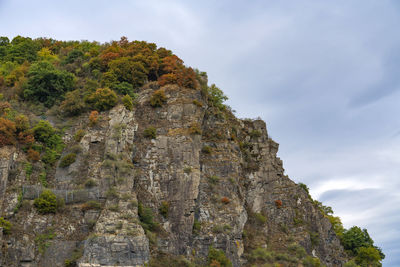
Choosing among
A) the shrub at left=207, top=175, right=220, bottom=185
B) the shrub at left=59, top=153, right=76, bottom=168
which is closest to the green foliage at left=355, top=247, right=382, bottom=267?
the shrub at left=207, top=175, right=220, bottom=185

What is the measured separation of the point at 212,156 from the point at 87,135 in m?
13.5

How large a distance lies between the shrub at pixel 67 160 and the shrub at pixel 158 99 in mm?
11316

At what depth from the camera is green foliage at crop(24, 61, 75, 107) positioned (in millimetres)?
45906

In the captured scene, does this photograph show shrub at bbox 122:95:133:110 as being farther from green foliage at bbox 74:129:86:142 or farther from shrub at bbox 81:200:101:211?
shrub at bbox 81:200:101:211

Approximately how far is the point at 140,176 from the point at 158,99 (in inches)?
387

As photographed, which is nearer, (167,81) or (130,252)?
(130,252)

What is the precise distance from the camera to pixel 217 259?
35938 mm

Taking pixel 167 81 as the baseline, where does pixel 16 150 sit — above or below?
below

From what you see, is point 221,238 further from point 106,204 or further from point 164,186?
point 106,204

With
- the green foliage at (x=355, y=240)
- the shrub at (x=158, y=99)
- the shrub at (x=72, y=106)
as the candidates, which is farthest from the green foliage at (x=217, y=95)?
the green foliage at (x=355, y=240)

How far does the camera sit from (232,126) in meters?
53.4

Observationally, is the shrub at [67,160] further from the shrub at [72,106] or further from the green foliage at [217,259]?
the green foliage at [217,259]

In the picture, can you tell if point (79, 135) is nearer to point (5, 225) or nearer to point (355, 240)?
point (5, 225)

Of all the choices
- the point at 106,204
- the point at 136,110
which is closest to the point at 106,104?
the point at 136,110
